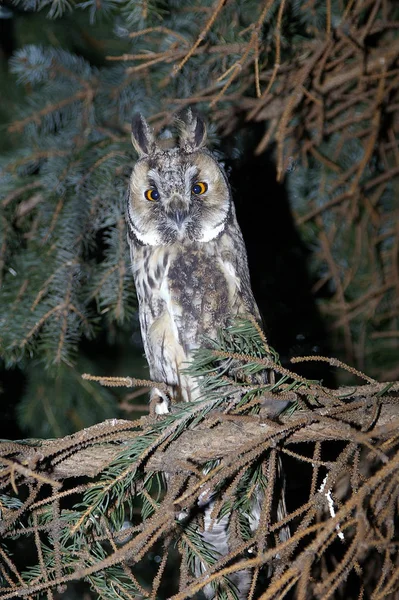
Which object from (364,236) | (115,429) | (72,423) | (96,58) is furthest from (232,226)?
(96,58)

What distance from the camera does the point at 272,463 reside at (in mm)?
953

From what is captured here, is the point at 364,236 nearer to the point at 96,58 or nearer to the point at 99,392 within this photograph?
the point at 99,392

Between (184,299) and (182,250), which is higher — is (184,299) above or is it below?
below

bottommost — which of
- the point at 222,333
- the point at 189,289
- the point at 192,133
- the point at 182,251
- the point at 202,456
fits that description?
the point at 202,456

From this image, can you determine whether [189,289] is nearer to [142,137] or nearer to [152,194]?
[152,194]

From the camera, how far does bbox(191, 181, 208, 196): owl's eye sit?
5.67ft

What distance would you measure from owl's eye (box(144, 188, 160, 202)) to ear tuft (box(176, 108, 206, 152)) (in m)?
0.17

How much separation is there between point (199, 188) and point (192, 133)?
20cm

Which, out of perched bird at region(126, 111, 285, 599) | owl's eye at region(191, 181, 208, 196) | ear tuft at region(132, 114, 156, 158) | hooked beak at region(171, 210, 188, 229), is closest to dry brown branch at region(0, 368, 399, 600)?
perched bird at region(126, 111, 285, 599)

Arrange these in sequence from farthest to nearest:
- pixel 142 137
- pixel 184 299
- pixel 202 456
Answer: pixel 142 137
pixel 184 299
pixel 202 456

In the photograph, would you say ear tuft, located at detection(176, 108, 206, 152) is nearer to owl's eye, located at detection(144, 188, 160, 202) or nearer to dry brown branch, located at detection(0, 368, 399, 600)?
owl's eye, located at detection(144, 188, 160, 202)

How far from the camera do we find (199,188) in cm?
174

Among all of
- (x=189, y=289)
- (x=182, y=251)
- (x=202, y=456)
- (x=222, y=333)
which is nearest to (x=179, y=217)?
(x=182, y=251)

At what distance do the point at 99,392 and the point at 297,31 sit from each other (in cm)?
164
